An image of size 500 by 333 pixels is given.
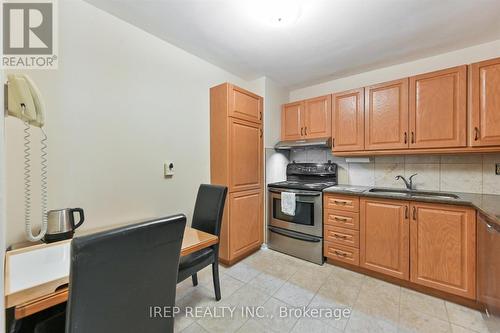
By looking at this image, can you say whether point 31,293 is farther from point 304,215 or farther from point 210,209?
point 304,215

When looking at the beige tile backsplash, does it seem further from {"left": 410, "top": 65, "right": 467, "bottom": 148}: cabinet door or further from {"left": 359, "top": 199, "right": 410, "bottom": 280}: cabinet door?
{"left": 359, "top": 199, "right": 410, "bottom": 280}: cabinet door

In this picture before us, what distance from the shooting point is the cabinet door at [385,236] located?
1.97 metres

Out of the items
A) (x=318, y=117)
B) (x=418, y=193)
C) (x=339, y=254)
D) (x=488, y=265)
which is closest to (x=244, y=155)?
(x=318, y=117)

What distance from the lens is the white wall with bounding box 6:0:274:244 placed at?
1.46 metres

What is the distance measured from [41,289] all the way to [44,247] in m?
0.49

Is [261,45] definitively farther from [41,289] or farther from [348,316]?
[348,316]

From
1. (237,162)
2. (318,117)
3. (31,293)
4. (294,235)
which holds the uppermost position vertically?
(318,117)

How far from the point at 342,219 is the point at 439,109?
146 centimetres

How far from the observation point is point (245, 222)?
2.59 meters

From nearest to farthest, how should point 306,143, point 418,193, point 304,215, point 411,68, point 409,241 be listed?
point 409,241 < point 418,193 < point 411,68 < point 304,215 < point 306,143

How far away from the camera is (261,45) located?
7.02ft

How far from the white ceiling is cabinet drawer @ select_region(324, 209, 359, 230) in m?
1.81

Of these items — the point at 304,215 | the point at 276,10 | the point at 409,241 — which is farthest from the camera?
the point at 304,215

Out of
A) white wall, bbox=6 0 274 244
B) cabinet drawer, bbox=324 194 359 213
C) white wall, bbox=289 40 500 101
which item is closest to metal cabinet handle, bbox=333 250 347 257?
cabinet drawer, bbox=324 194 359 213
